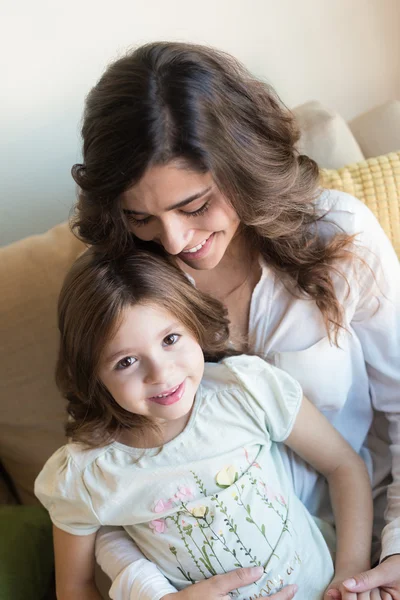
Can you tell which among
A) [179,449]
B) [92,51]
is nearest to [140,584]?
[179,449]

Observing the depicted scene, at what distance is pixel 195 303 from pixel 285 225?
22 cm

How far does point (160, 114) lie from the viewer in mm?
1032

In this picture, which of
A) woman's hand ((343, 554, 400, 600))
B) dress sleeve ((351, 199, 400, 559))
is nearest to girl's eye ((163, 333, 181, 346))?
dress sleeve ((351, 199, 400, 559))

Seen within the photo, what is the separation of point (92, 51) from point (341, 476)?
1.14 metres

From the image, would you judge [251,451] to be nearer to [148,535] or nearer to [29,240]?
[148,535]

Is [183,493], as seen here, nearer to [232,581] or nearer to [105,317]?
[232,581]

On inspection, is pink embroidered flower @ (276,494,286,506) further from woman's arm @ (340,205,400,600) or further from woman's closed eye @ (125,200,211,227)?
woman's closed eye @ (125,200,211,227)

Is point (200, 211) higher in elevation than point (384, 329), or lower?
higher

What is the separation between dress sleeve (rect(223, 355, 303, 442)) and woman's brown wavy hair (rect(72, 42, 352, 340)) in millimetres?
146

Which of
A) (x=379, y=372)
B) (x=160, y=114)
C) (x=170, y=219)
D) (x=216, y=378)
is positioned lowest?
(x=379, y=372)

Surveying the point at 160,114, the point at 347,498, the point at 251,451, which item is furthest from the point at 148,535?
the point at 160,114

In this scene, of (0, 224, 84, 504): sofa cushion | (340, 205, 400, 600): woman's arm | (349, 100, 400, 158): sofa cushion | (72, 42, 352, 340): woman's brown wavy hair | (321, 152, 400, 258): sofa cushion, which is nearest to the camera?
(72, 42, 352, 340): woman's brown wavy hair

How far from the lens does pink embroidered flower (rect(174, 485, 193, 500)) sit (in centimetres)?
116

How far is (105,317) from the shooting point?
1.09 m
